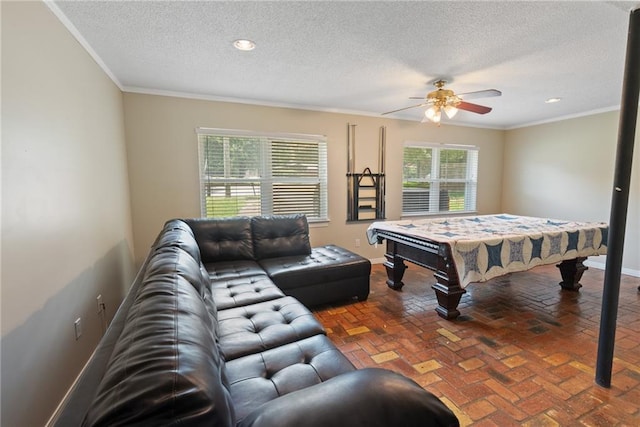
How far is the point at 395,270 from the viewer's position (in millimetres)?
3369

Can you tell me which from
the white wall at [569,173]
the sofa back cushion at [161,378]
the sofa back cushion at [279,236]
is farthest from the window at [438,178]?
the sofa back cushion at [161,378]


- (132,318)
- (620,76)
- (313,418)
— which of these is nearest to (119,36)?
(132,318)

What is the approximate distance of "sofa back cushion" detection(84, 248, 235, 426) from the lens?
0.57 m

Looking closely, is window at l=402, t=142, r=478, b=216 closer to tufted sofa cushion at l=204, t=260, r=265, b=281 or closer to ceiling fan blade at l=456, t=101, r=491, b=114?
ceiling fan blade at l=456, t=101, r=491, b=114

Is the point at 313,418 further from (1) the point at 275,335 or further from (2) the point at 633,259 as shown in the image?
(2) the point at 633,259

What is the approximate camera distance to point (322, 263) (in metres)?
2.89

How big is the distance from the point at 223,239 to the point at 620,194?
307 cm

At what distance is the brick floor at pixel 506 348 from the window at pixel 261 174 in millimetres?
1602

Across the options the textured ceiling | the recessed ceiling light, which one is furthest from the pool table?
the recessed ceiling light

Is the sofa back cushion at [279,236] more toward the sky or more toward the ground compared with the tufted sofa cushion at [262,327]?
more toward the sky

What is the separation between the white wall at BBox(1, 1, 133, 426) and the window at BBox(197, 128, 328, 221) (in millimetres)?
1305

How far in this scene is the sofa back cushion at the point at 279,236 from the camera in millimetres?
3186

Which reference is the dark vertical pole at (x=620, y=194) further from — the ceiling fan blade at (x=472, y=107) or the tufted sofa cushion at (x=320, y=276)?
the tufted sofa cushion at (x=320, y=276)

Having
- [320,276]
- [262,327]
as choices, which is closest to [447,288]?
[320,276]
